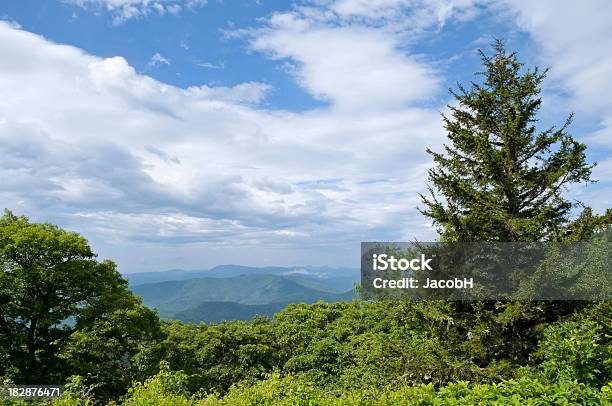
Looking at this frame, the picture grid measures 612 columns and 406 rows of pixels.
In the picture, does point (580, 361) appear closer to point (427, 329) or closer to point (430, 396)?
point (430, 396)

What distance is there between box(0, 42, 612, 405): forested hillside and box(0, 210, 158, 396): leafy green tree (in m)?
0.06

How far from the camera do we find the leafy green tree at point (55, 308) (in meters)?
20.0

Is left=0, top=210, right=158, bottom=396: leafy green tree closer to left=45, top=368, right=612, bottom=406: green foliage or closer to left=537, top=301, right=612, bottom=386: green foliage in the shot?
left=45, top=368, right=612, bottom=406: green foliage

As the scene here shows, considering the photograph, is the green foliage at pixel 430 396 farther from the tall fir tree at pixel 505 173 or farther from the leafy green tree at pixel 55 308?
the leafy green tree at pixel 55 308

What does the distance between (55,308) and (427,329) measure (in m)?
17.8

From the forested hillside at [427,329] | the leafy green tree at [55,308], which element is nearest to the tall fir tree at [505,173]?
the forested hillside at [427,329]

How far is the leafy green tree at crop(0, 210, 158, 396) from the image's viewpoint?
65.5 feet

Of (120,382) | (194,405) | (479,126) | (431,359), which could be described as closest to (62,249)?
(120,382)

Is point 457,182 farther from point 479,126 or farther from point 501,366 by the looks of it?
point 501,366

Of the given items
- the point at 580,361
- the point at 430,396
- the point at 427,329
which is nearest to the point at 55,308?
the point at 427,329

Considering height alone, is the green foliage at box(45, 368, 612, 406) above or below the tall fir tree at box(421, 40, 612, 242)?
below

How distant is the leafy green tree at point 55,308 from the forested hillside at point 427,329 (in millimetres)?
64

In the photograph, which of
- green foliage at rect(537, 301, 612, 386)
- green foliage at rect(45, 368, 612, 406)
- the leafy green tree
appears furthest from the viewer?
the leafy green tree

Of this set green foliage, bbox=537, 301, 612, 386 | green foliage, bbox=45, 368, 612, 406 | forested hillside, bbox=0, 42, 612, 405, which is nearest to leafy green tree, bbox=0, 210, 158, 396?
forested hillside, bbox=0, 42, 612, 405
